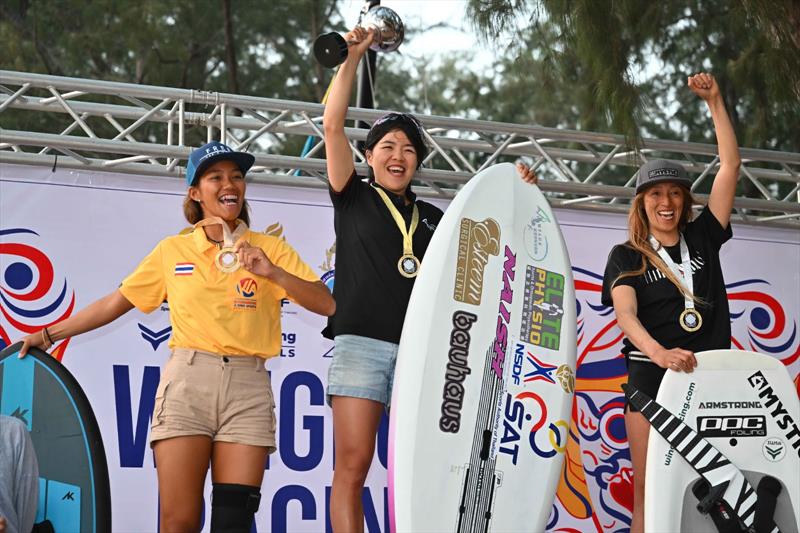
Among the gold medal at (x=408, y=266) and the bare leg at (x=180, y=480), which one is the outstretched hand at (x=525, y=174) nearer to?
the gold medal at (x=408, y=266)

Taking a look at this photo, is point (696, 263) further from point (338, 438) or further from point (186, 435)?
point (186, 435)

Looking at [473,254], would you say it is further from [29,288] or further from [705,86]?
[29,288]

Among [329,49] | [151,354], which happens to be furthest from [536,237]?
[151,354]

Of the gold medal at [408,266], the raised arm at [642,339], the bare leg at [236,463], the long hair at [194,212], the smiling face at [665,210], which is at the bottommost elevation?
the bare leg at [236,463]

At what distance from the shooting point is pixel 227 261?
295cm

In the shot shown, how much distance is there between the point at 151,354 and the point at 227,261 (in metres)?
1.53

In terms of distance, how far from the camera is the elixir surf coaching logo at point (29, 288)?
4.24 metres

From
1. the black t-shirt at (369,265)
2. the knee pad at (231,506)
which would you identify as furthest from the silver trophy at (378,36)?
the knee pad at (231,506)

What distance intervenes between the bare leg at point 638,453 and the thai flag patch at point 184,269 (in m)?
A: 1.57

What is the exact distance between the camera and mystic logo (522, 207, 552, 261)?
3558mm

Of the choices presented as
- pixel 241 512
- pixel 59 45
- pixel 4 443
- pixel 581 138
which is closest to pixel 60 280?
pixel 4 443

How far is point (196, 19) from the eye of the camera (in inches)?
445

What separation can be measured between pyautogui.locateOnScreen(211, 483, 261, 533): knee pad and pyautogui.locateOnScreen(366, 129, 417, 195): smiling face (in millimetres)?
1059

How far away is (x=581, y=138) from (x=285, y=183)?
1412 millimetres
